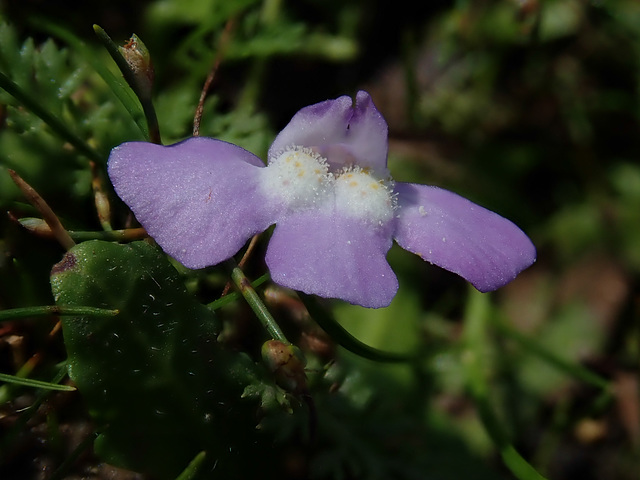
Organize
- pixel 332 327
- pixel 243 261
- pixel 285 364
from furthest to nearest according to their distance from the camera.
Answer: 1. pixel 243 261
2. pixel 332 327
3. pixel 285 364

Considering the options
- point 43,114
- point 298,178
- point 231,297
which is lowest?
point 231,297

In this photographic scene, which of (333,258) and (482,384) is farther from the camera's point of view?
(482,384)

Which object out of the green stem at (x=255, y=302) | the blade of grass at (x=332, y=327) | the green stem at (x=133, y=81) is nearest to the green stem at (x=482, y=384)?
the blade of grass at (x=332, y=327)

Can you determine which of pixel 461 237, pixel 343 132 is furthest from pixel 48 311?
pixel 461 237

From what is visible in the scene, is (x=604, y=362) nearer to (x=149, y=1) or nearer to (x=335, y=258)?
(x=335, y=258)

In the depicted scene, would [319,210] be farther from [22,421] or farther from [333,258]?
[22,421]

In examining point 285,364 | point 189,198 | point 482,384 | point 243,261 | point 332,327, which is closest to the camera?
point 285,364

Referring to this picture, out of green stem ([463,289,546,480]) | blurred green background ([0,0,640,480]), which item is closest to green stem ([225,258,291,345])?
blurred green background ([0,0,640,480])
